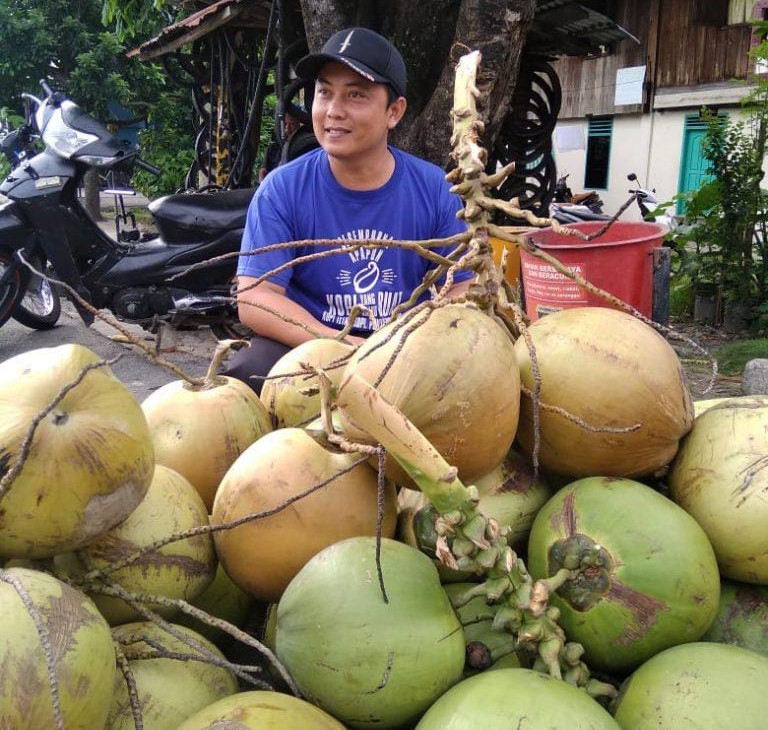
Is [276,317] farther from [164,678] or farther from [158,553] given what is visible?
[164,678]

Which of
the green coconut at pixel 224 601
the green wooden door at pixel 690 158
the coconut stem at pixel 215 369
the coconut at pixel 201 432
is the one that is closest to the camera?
the green coconut at pixel 224 601

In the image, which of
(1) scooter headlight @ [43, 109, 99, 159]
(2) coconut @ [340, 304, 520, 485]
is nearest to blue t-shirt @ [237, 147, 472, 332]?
(2) coconut @ [340, 304, 520, 485]

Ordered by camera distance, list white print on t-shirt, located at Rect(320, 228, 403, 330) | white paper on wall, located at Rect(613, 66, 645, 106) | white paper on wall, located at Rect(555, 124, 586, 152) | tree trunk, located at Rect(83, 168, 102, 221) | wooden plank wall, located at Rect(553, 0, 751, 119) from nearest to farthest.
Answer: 1. white print on t-shirt, located at Rect(320, 228, 403, 330)
2. wooden plank wall, located at Rect(553, 0, 751, 119)
3. white paper on wall, located at Rect(613, 66, 645, 106)
4. white paper on wall, located at Rect(555, 124, 586, 152)
5. tree trunk, located at Rect(83, 168, 102, 221)

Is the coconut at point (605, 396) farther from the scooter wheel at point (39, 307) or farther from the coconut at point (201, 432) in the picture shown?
the scooter wheel at point (39, 307)

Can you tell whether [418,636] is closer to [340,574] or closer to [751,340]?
[340,574]

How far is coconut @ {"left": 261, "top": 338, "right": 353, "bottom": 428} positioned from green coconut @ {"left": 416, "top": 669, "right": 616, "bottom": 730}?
31.4 inches

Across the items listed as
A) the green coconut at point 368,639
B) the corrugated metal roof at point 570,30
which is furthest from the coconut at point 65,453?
the corrugated metal roof at point 570,30

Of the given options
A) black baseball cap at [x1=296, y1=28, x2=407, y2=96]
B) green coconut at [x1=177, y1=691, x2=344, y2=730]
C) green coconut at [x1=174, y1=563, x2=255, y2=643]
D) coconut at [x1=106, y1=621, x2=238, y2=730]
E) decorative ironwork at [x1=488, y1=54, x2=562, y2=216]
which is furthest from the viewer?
decorative ironwork at [x1=488, y1=54, x2=562, y2=216]

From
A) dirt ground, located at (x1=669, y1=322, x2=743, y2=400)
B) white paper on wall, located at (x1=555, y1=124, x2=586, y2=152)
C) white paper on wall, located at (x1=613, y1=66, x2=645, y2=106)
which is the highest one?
white paper on wall, located at (x1=613, y1=66, x2=645, y2=106)

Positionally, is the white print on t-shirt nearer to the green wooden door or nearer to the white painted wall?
the white painted wall

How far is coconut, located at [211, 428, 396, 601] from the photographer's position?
1.35 m

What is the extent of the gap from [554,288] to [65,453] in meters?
2.64

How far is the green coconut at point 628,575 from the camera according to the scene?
1233 millimetres

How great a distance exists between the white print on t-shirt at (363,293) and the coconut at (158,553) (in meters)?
1.55
